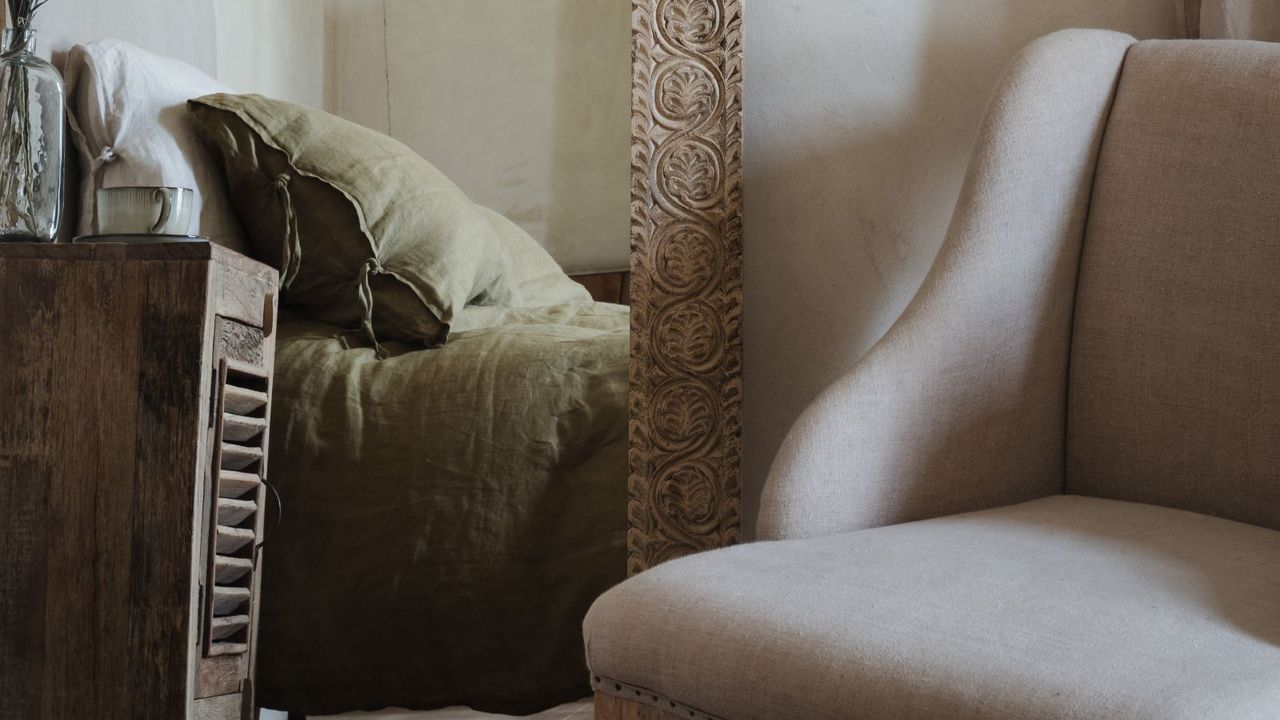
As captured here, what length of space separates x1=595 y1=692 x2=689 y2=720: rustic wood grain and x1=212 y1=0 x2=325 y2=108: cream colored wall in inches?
35.1

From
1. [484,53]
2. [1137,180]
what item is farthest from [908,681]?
[484,53]

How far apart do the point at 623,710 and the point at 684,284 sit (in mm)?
616

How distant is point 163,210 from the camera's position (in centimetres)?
116

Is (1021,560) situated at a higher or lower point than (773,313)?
lower

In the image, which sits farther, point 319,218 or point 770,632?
point 319,218

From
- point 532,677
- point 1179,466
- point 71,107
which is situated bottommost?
point 532,677

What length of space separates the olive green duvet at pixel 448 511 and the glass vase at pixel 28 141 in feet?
1.04

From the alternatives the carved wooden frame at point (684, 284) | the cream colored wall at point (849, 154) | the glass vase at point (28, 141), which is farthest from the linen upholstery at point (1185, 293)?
the glass vase at point (28, 141)

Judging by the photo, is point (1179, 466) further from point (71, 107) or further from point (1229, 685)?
point (71, 107)

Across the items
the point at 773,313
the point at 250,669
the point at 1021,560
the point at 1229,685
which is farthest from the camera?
the point at 773,313

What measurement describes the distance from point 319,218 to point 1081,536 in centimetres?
96

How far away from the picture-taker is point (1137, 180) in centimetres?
105

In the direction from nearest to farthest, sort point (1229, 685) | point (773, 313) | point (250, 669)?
point (1229, 685)
point (250, 669)
point (773, 313)

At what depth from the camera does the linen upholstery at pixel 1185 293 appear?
0.98 meters
